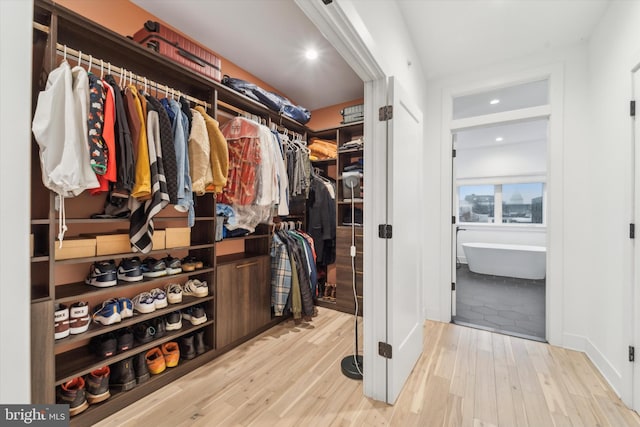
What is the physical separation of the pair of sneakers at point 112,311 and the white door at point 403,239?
164 cm

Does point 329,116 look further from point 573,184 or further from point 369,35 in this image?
point 573,184

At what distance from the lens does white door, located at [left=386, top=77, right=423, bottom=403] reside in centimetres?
158

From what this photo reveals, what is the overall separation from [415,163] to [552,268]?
164 centimetres

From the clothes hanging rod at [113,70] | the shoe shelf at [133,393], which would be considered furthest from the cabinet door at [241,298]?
the clothes hanging rod at [113,70]

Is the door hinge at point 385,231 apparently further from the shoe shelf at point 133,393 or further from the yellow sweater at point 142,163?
the shoe shelf at point 133,393

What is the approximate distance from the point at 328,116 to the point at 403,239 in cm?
242

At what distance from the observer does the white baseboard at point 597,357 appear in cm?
166

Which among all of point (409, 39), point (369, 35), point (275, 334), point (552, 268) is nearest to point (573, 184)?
point (552, 268)

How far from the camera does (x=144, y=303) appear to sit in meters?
1.69

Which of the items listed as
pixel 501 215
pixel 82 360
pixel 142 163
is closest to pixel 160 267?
pixel 82 360

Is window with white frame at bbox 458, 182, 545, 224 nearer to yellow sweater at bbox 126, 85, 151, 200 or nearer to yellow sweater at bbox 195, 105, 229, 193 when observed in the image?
yellow sweater at bbox 195, 105, 229, 193

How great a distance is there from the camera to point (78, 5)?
1594 millimetres

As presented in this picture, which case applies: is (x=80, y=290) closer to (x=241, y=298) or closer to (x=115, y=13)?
(x=241, y=298)

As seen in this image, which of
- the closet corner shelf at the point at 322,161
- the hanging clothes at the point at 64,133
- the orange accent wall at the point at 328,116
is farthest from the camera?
the orange accent wall at the point at 328,116
